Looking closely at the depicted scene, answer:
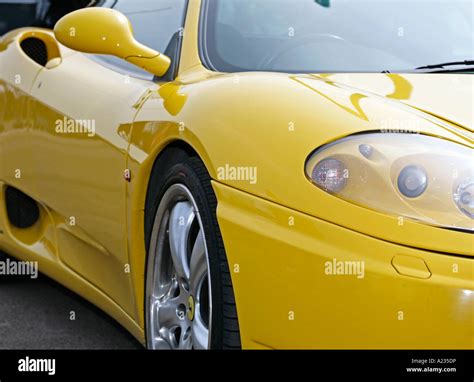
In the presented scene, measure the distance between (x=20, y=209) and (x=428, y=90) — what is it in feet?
7.48

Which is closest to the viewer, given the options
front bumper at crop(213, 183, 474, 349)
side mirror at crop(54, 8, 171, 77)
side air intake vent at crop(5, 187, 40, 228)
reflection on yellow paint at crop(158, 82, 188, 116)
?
front bumper at crop(213, 183, 474, 349)

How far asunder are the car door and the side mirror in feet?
0.28

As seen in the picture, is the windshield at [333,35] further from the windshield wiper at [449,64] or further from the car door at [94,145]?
the car door at [94,145]

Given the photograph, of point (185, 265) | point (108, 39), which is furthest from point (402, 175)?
point (108, 39)

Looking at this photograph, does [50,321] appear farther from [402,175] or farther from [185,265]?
[402,175]

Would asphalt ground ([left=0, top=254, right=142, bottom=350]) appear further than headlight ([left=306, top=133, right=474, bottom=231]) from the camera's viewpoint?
Yes

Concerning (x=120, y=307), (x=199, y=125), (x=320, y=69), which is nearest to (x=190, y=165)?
(x=199, y=125)

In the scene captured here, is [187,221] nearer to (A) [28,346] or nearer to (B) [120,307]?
(B) [120,307]

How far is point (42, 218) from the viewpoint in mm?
4402

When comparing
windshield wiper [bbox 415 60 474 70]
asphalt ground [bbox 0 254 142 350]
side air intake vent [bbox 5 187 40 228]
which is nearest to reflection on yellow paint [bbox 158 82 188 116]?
windshield wiper [bbox 415 60 474 70]

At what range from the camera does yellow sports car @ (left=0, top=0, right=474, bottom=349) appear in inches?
91.4

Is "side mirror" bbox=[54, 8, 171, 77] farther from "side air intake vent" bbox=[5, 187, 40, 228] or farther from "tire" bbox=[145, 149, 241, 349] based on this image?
"side air intake vent" bbox=[5, 187, 40, 228]

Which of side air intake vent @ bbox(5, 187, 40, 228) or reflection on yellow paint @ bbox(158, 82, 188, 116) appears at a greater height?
reflection on yellow paint @ bbox(158, 82, 188, 116)

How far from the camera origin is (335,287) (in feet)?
7.64
